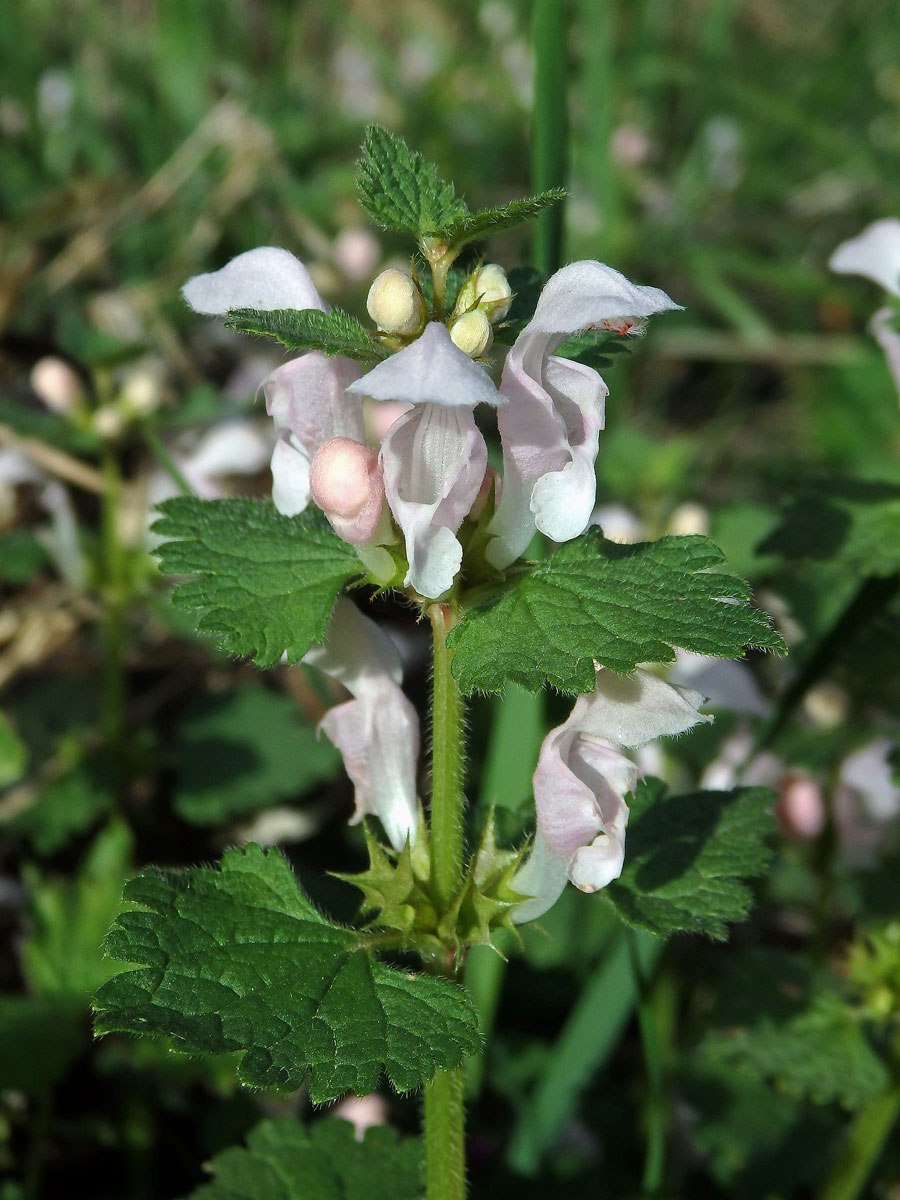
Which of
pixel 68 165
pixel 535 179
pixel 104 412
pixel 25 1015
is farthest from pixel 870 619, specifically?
pixel 68 165

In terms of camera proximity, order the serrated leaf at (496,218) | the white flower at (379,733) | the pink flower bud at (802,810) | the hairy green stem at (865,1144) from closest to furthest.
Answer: the serrated leaf at (496,218) → the white flower at (379,733) → the hairy green stem at (865,1144) → the pink flower bud at (802,810)

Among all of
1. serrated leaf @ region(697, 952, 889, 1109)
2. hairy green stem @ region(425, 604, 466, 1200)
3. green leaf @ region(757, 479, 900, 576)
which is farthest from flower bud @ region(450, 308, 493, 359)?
serrated leaf @ region(697, 952, 889, 1109)

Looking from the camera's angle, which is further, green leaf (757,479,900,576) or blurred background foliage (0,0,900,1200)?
blurred background foliage (0,0,900,1200)

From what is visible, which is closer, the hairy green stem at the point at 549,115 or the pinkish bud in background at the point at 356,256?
the hairy green stem at the point at 549,115

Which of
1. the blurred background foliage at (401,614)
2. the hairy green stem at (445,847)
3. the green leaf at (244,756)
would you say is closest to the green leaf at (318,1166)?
the hairy green stem at (445,847)

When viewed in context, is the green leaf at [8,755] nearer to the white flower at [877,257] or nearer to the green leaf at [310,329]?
the green leaf at [310,329]

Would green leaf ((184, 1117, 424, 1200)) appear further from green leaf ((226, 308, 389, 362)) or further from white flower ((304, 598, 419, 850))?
green leaf ((226, 308, 389, 362))

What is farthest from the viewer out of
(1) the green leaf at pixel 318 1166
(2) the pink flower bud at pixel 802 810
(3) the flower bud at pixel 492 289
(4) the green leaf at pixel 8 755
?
(2) the pink flower bud at pixel 802 810
